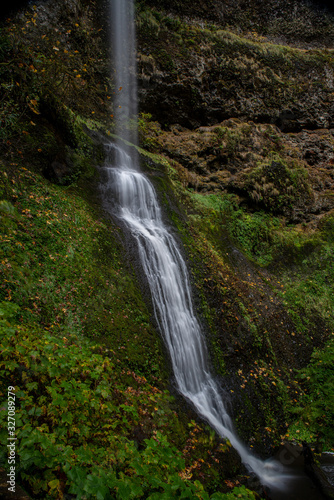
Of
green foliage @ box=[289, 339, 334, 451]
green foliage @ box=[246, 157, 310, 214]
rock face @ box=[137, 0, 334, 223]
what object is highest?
rock face @ box=[137, 0, 334, 223]

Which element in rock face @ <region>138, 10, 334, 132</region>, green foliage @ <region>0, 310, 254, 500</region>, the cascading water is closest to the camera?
green foliage @ <region>0, 310, 254, 500</region>

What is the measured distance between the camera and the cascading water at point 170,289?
16.9 feet

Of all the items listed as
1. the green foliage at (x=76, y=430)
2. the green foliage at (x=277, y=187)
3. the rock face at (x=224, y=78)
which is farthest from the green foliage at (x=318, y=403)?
the rock face at (x=224, y=78)

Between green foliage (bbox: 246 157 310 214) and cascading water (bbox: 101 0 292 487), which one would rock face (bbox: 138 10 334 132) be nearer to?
green foliage (bbox: 246 157 310 214)

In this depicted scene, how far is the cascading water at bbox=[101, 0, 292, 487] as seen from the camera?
5160 mm

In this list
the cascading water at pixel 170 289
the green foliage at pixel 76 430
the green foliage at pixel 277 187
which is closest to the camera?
the green foliage at pixel 76 430

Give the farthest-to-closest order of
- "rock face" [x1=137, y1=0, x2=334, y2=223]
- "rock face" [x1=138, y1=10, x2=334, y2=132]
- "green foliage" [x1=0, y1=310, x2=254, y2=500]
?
"rock face" [x1=138, y1=10, x2=334, y2=132] → "rock face" [x1=137, y1=0, x2=334, y2=223] → "green foliage" [x1=0, y1=310, x2=254, y2=500]

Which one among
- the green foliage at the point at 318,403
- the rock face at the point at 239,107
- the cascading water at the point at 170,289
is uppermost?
the rock face at the point at 239,107

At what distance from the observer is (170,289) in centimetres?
633

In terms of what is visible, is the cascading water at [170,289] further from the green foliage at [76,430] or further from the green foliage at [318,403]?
the green foliage at [76,430]

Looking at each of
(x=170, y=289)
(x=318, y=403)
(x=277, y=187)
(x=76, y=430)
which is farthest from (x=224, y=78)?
(x=76, y=430)

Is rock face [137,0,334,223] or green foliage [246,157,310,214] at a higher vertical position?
rock face [137,0,334,223]

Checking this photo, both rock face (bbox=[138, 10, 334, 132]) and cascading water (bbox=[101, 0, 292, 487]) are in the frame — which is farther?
rock face (bbox=[138, 10, 334, 132])

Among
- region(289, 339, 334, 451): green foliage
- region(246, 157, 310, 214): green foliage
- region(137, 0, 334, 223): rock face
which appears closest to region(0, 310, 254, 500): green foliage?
region(289, 339, 334, 451): green foliage
